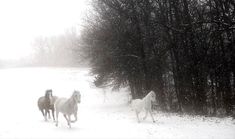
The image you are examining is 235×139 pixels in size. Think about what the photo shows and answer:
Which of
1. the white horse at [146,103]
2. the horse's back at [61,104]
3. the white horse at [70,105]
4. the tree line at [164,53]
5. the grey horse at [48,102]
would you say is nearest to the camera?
the white horse at [70,105]

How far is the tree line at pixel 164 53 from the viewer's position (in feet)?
79.9

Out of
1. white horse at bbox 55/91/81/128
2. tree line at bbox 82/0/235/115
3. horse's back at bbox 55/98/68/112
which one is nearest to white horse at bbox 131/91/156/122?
white horse at bbox 55/91/81/128

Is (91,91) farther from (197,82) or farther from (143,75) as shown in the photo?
(197,82)

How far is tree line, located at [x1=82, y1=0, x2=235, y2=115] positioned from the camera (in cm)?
2436

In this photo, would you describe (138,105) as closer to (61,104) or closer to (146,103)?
(146,103)

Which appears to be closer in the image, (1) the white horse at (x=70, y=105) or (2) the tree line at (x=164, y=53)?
(1) the white horse at (x=70, y=105)

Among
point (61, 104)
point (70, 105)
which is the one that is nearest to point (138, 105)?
point (70, 105)

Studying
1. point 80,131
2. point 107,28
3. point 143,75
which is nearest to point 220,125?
point 80,131

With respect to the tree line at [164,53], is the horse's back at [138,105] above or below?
below

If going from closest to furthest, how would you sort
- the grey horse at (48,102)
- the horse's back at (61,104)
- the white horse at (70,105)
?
the white horse at (70,105)
the horse's back at (61,104)
the grey horse at (48,102)

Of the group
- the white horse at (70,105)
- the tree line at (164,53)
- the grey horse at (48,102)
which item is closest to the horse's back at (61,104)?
the white horse at (70,105)

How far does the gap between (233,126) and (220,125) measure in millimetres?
702

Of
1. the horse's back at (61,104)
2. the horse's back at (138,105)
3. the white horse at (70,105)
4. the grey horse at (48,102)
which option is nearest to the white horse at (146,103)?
the horse's back at (138,105)

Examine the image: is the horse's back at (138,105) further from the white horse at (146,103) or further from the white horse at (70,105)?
the white horse at (70,105)
